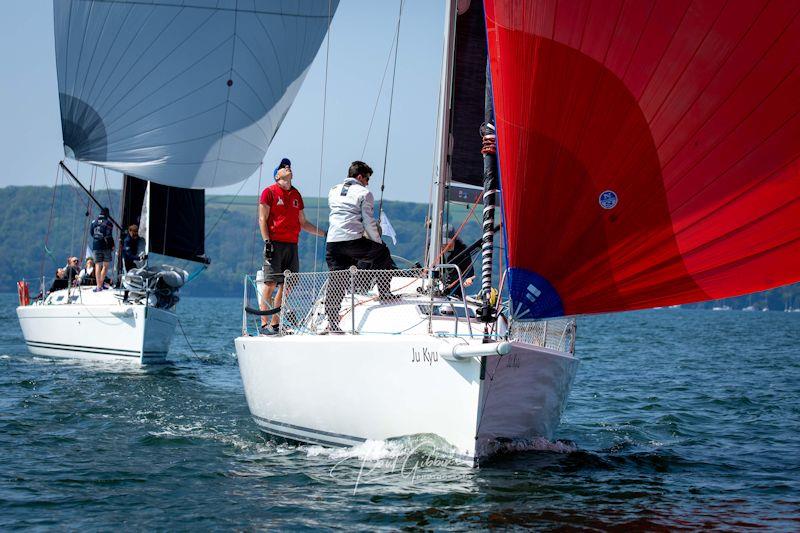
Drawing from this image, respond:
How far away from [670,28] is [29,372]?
12691mm

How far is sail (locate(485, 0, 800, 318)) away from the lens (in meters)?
6.16

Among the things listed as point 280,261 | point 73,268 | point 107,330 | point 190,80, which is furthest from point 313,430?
point 73,268

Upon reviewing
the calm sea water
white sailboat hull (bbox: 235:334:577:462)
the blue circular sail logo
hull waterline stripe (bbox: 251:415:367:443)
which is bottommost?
the calm sea water

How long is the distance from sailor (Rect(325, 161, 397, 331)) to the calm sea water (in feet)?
5.06

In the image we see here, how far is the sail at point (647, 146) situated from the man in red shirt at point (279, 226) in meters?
4.03

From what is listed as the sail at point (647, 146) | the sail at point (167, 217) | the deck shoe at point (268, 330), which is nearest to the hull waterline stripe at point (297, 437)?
the deck shoe at point (268, 330)

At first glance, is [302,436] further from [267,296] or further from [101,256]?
[101,256]

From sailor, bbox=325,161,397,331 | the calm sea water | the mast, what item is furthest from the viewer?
sailor, bbox=325,161,397,331

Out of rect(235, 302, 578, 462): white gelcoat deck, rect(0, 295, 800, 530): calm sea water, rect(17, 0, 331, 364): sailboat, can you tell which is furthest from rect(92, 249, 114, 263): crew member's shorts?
rect(235, 302, 578, 462): white gelcoat deck

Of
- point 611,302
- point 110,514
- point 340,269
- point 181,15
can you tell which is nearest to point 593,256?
point 611,302

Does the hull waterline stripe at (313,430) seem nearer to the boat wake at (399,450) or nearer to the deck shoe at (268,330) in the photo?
the boat wake at (399,450)

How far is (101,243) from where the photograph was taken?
1838cm

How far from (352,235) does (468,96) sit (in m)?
1.96

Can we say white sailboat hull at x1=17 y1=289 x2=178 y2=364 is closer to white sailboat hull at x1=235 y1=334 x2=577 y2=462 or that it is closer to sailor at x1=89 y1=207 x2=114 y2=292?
sailor at x1=89 y1=207 x2=114 y2=292
